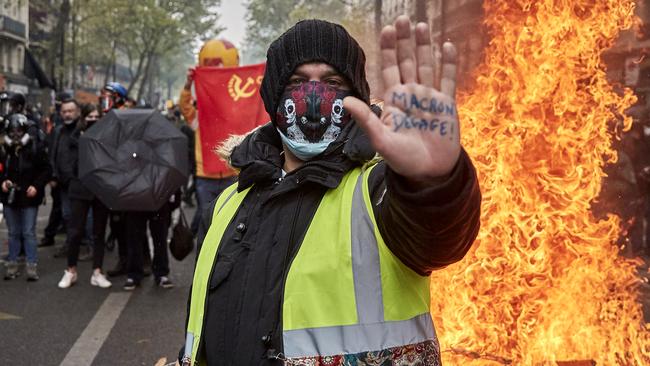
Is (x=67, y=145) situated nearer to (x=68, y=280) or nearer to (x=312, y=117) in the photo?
(x=68, y=280)

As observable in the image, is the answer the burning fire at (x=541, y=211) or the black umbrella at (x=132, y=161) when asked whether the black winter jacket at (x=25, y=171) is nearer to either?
the black umbrella at (x=132, y=161)

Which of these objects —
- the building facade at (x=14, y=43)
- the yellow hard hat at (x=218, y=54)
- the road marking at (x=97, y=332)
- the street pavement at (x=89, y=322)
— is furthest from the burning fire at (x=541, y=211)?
the building facade at (x=14, y=43)

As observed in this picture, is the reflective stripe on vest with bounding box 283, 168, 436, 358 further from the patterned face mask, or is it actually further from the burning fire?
the burning fire

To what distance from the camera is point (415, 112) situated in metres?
1.63

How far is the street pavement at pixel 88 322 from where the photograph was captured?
5.68 m

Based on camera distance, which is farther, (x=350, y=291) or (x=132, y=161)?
(x=132, y=161)

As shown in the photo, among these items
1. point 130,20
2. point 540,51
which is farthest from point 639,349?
point 130,20

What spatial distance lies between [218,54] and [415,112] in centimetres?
942

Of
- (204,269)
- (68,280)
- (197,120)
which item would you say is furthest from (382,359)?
(197,120)

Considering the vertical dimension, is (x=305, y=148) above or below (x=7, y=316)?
above

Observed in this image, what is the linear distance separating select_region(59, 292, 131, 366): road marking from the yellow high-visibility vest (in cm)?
400

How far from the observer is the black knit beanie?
220cm

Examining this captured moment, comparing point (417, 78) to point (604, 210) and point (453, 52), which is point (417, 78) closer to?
point (453, 52)

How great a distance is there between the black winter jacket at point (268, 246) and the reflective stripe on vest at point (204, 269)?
0.09 ft
